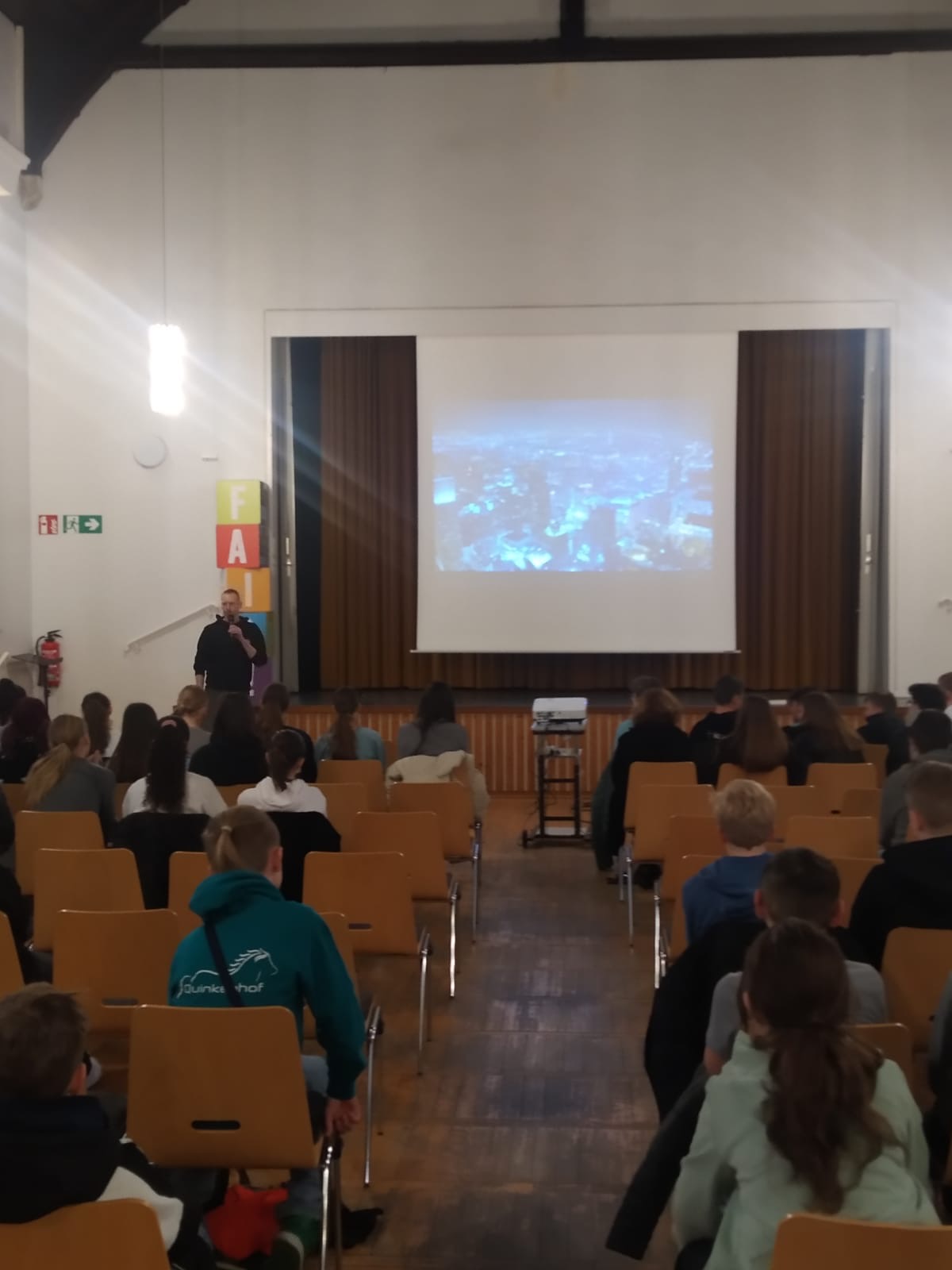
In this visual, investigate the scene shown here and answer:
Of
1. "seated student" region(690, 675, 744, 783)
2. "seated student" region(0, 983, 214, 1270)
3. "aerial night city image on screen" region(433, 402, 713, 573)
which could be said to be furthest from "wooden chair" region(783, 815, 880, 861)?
"aerial night city image on screen" region(433, 402, 713, 573)

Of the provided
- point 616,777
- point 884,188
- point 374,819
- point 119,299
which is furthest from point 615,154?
point 374,819

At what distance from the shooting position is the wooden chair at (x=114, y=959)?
3.13 m

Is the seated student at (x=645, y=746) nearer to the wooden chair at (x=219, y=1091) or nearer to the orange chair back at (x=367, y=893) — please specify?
the orange chair back at (x=367, y=893)

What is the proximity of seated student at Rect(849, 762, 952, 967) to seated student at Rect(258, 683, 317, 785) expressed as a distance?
285cm

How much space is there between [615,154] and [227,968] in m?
8.75

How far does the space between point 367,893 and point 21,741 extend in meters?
2.48

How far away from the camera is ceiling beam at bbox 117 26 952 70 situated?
9641mm

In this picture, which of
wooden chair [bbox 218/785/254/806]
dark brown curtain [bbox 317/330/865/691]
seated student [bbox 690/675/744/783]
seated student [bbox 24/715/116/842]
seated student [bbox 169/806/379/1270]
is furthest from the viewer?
dark brown curtain [bbox 317/330/865/691]

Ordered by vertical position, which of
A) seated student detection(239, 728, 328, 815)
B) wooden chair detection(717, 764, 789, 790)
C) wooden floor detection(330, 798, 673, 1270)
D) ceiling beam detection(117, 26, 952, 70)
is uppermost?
ceiling beam detection(117, 26, 952, 70)

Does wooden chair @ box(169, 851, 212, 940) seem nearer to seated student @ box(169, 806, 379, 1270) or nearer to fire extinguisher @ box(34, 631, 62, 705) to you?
seated student @ box(169, 806, 379, 1270)

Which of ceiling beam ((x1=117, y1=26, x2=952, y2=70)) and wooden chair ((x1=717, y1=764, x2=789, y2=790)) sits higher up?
ceiling beam ((x1=117, y1=26, x2=952, y2=70))

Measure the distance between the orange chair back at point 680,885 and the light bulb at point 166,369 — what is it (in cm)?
590

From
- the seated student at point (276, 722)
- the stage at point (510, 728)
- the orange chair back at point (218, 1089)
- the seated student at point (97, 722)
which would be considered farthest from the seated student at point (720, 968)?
the stage at point (510, 728)

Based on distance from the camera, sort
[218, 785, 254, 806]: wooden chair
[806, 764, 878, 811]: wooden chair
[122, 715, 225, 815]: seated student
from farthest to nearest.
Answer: [806, 764, 878, 811]: wooden chair, [218, 785, 254, 806]: wooden chair, [122, 715, 225, 815]: seated student
